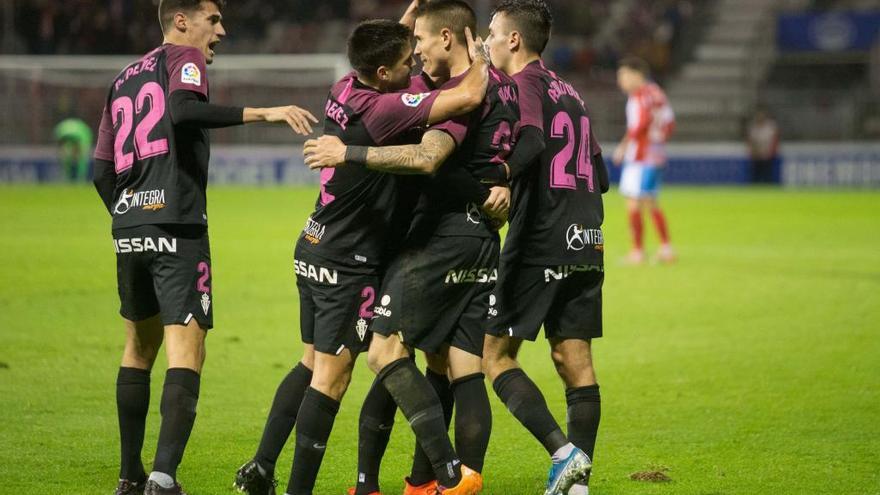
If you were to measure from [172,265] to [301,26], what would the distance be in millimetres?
29637

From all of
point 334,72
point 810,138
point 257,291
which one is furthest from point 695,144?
point 257,291

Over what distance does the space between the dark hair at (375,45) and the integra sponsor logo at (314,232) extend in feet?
2.28

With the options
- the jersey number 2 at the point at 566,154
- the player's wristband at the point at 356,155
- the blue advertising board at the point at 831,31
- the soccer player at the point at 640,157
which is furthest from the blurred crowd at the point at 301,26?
the player's wristband at the point at 356,155

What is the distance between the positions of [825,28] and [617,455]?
89.3ft

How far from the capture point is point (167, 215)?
5.37 meters

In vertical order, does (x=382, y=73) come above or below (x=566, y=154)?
above

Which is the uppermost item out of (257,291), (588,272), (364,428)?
(588,272)

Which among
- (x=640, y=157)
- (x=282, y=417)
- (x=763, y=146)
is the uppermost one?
(x=640, y=157)

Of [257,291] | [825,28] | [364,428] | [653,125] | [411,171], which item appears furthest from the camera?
[825,28]

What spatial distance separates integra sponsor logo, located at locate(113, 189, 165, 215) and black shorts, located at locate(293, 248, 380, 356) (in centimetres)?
69

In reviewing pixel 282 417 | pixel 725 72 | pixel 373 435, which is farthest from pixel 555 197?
pixel 725 72

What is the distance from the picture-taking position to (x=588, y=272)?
5781 millimetres

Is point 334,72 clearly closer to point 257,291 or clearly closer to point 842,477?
point 257,291

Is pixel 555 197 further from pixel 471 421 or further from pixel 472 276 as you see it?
pixel 471 421
